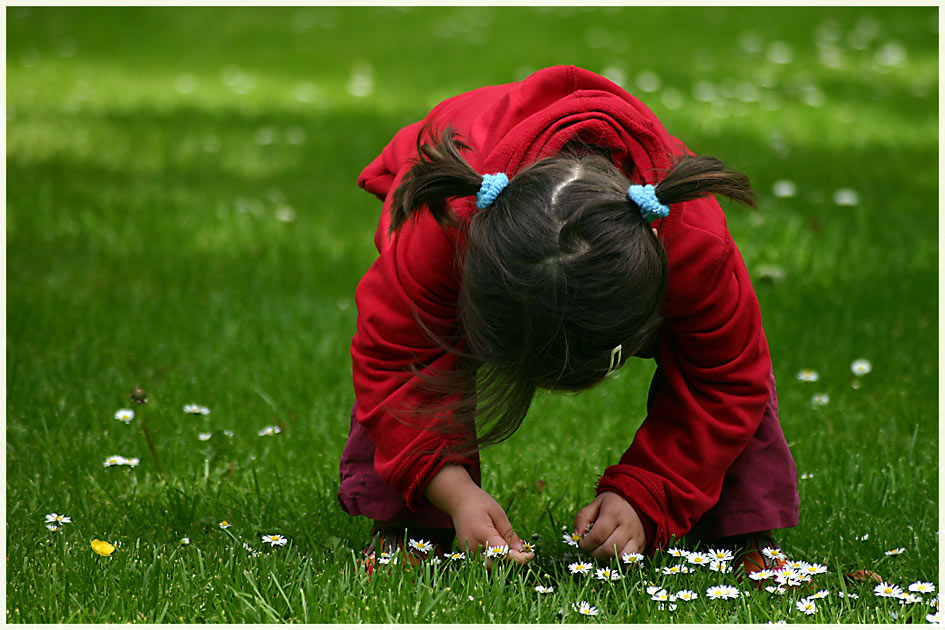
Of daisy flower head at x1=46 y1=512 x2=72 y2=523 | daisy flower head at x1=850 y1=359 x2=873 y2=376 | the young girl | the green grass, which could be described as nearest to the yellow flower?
the green grass

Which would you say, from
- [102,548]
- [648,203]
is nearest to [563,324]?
[648,203]

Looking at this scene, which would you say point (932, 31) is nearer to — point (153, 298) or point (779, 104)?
point (779, 104)

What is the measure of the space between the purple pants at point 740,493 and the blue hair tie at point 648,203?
0.49m

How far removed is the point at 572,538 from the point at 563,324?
1.83 feet

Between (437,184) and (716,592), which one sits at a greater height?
(437,184)

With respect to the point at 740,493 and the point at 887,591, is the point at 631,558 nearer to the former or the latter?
the point at 740,493

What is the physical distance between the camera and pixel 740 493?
7.16 feet

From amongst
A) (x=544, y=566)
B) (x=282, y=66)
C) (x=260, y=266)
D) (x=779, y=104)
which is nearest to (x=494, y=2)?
(x=282, y=66)

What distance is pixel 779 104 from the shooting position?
6.74 metres

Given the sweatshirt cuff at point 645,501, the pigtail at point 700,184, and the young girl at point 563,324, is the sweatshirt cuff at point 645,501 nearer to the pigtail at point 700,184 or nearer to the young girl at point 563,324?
the young girl at point 563,324

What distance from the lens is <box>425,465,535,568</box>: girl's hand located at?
200 centimetres

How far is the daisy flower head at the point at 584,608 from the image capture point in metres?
1.93

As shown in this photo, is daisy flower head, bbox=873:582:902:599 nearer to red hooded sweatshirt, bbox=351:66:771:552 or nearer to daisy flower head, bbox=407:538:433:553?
red hooded sweatshirt, bbox=351:66:771:552

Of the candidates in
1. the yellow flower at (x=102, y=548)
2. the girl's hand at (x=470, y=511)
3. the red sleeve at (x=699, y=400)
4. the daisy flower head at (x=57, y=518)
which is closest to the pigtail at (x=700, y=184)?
the red sleeve at (x=699, y=400)
